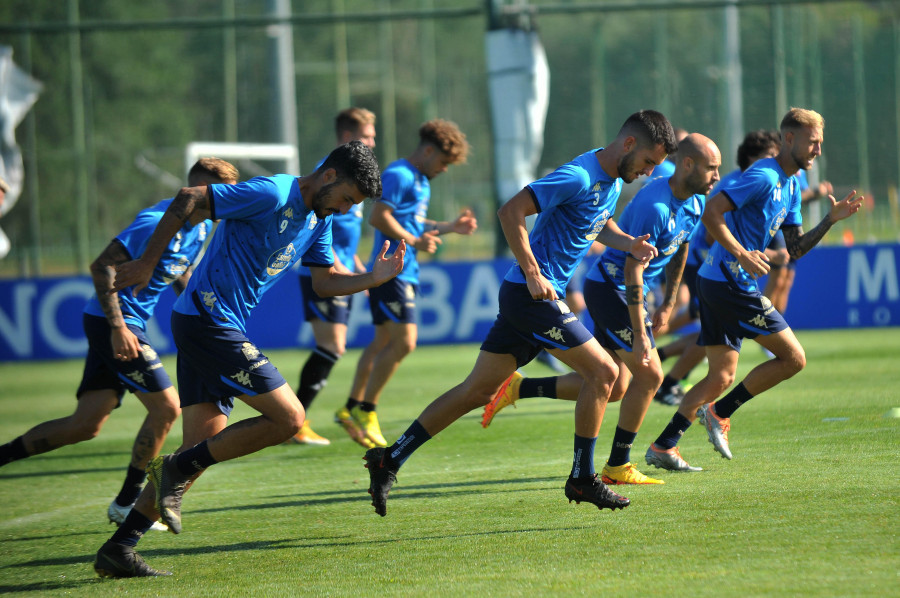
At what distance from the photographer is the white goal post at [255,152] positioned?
18562 mm

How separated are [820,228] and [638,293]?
5.02 feet

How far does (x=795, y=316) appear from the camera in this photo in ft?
47.8

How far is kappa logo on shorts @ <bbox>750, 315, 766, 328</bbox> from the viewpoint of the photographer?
6.35 meters

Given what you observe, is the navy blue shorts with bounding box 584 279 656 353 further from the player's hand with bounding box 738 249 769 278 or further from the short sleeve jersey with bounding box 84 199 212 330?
the short sleeve jersey with bounding box 84 199 212 330

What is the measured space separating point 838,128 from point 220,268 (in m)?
14.3

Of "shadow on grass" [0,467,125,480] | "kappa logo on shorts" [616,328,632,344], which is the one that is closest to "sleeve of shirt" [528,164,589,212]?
"kappa logo on shorts" [616,328,632,344]

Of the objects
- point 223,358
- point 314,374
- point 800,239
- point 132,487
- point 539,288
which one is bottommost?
point 132,487

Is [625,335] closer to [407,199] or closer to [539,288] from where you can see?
[539,288]

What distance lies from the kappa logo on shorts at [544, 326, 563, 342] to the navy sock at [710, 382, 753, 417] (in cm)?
164

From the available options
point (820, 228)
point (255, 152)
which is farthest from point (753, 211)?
point (255, 152)

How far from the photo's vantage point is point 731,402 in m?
6.58

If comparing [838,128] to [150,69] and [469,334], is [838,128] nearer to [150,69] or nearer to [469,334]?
[469,334]

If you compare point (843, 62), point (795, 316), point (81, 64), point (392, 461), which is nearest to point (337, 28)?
point (81, 64)

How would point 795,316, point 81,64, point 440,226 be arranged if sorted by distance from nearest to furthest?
1. point 440,226
2. point 795,316
3. point 81,64
